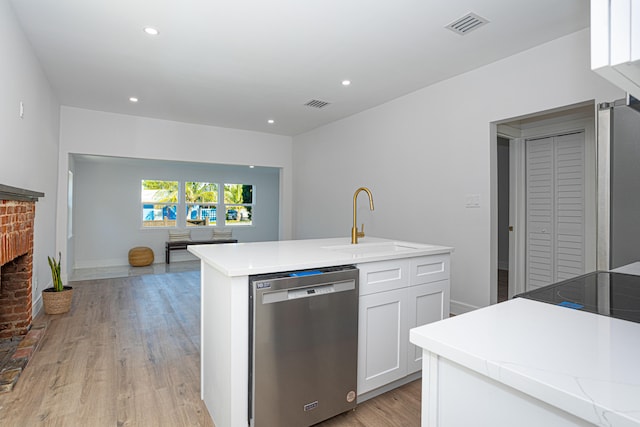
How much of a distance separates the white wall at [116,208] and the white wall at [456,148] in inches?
177

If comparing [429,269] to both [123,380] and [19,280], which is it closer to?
[123,380]

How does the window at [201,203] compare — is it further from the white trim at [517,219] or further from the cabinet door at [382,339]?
the cabinet door at [382,339]

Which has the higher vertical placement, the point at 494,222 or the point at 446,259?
the point at 494,222

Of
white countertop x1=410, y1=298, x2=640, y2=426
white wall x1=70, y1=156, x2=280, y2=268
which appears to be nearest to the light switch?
white countertop x1=410, y1=298, x2=640, y2=426

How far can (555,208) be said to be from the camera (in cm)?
401

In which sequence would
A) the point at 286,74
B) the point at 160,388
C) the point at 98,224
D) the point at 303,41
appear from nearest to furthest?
the point at 160,388, the point at 303,41, the point at 286,74, the point at 98,224

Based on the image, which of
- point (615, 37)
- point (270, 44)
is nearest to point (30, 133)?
point (270, 44)

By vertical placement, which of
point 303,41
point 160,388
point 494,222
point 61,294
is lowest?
point 160,388

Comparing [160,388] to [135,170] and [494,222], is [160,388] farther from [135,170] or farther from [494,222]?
[135,170]

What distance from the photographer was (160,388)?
7.23 feet

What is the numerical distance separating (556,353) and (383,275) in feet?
4.53

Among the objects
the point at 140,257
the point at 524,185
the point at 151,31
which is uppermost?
the point at 151,31

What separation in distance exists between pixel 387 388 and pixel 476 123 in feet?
8.79

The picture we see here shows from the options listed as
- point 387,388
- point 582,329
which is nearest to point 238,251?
point 387,388
